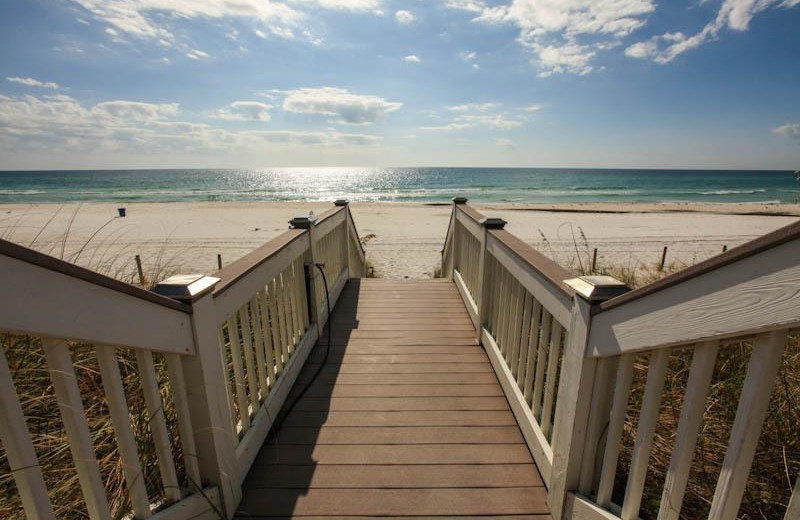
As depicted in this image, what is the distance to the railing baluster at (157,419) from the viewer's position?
1.41 meters

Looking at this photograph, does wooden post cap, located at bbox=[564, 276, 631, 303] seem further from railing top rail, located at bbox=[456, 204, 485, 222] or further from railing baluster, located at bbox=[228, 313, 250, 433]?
railing top rail, located at bbox=[456, 204, 485, 222]

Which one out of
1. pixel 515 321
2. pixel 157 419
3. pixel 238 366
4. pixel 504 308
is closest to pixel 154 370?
pixel 157 419

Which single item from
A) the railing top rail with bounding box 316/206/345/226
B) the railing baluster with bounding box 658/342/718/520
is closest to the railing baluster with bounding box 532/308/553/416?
the railing baluster with bounding box 658/342/718/520

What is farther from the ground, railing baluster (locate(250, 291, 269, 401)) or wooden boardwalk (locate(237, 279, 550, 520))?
railing baluster (locate(250, 291, 269, 401))

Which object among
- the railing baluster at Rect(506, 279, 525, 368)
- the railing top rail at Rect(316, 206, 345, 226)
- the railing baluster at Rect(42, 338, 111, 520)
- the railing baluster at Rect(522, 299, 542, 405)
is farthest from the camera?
the railing top rail at Rect(316, 206, 345, 226)

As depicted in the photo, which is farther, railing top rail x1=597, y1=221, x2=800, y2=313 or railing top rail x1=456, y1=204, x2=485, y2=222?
railing top rail x1=456, y1=204, x2=485, y2=222

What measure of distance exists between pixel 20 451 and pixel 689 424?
6.04ft

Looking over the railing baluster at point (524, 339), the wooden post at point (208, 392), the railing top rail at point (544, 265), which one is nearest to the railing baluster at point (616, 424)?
the railing top rail at point (544, 265)

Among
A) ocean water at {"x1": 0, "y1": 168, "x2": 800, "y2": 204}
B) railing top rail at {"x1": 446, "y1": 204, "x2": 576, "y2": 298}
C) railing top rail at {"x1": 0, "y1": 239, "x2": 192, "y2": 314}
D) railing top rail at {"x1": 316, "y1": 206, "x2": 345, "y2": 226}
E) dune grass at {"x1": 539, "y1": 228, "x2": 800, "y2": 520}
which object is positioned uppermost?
railing top rail at {"x1": 0, "y1": 239, "x2": 192, "y2": 314}

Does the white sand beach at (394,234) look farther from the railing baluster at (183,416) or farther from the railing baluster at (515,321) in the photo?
the railing baluster at (183,416)

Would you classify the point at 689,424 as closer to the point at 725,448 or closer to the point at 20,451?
the point at 725,448

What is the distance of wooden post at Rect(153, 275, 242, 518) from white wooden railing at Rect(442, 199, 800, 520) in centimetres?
150

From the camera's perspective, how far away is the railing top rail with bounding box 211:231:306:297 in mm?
1829

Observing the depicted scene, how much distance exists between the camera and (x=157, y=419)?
145 centimetres
